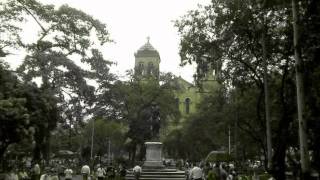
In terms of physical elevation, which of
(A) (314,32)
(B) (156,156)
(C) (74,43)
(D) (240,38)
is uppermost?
(C) (74,43)

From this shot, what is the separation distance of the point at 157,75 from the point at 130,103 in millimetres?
5331

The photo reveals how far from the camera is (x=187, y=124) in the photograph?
60.6 meters

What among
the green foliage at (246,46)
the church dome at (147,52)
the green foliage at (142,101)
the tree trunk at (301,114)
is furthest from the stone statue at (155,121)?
the church dome at (147,52)

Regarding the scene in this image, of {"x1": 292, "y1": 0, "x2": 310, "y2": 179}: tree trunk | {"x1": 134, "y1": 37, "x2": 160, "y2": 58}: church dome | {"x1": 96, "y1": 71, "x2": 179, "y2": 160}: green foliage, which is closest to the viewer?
{"x1": 292, "y1": 0, "x2": 310, "y2": 179}: tree trunk

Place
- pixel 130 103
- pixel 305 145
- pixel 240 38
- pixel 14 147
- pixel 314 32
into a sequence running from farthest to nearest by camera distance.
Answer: pixel 130 103, pixel 14 147, pixel 240 38, pixel 314 32, pixel 305 145

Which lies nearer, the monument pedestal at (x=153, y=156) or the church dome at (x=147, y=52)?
the monument pedestal at (x=153, y=156)

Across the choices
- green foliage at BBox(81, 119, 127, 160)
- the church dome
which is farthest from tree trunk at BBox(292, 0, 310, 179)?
the church dome

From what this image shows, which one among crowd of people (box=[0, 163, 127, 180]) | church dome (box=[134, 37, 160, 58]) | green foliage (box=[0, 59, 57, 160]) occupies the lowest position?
crowd of people (box=[0, 163, 127, 180])

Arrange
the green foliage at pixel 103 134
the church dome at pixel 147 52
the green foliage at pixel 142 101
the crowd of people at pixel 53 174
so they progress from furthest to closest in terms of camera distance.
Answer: the church dome at pixel 147 52, the green foliage at pixel 103 134, the green foliage at pixel 142 101, the crowd of people at pixel 53 174

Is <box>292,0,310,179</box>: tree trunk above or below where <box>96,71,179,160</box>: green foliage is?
below

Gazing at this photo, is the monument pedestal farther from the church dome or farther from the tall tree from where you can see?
the church dome

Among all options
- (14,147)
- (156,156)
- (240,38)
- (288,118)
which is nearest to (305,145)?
(288,118)

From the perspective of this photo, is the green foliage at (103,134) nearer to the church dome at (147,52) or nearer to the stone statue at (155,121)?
the stone statue at (155,121)

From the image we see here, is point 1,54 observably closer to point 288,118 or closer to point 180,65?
point 180,65
